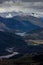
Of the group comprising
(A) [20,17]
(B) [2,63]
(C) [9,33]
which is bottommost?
(B) [2,63]

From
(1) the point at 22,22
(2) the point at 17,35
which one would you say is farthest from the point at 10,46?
(1) the point at 22,22

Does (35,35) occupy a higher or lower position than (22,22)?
lower

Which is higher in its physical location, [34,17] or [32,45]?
[34,17]

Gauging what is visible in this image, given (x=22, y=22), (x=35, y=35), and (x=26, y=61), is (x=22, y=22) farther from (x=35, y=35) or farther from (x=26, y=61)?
(x=26, y=61)

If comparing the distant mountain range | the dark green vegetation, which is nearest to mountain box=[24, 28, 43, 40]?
the distant mountain range

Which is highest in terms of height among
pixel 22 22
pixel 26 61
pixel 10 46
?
pixel 22 22

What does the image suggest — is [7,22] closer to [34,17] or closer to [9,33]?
[9,33]

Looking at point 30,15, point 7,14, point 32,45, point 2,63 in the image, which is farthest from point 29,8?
point 2,63

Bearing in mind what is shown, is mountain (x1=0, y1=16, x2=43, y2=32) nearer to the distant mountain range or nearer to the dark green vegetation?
the distant mountain range
